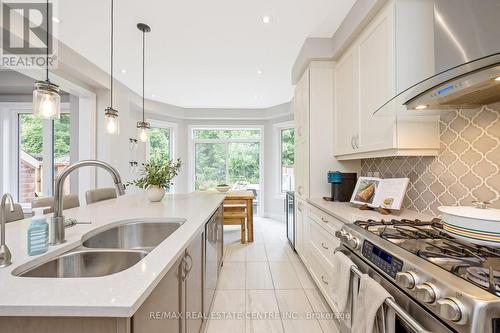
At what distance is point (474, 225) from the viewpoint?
95 cm

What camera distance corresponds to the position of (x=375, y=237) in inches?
49.1

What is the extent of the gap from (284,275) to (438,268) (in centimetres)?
216

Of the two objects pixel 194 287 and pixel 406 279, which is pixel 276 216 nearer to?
pixel 194 287

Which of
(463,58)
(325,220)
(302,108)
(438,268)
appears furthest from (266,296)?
(463,58)

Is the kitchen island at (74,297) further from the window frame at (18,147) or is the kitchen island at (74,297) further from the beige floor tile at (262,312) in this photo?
the window frame at (18,147)

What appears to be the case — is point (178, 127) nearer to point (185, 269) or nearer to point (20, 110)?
point (20, 110)

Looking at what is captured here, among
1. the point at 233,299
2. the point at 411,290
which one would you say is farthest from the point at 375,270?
the point at 233,299

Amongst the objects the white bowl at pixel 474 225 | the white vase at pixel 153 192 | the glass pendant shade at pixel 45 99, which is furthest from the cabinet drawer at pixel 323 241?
the glass pendant shade at pixel 45 99

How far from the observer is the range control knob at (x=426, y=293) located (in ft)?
2.59

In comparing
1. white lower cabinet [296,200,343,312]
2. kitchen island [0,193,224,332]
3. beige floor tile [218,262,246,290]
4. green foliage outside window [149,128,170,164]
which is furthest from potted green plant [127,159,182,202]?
green foliage outside window [149,128,170,164]

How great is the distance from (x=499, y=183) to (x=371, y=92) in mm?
1015

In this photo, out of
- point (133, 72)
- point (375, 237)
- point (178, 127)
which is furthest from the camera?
point (178, 127)

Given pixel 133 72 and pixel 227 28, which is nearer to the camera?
pixel 227 28

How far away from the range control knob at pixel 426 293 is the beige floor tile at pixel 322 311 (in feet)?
4.32
